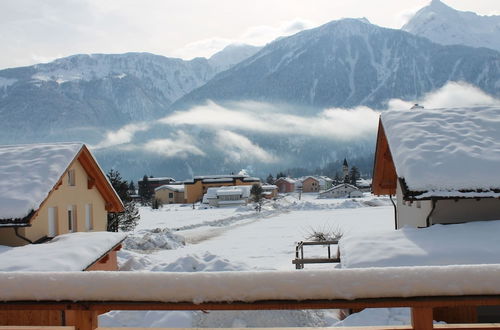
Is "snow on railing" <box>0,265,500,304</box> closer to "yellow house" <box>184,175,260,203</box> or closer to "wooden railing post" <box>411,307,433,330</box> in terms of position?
"wooden railing post" <box>411,307,433,330</box>

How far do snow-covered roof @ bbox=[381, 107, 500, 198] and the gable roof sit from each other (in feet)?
35.8

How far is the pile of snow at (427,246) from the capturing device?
10.0 meters

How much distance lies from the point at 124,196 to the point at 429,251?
30739 millimetres

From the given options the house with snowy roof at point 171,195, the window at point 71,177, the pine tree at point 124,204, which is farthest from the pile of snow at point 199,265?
the house with snowy roof at point 171,195

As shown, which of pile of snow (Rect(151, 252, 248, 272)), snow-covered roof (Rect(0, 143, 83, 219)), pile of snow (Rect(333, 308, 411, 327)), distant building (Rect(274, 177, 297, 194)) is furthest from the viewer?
distant building (Rect(274, 177, 297, 194))

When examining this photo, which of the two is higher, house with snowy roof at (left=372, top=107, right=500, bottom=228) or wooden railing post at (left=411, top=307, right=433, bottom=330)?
house with snowy roof at (left=372, top=107, right=500, bottom=228)

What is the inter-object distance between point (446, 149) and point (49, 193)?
12.3 m

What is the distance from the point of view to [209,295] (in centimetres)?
241

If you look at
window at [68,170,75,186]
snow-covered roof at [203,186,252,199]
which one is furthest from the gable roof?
snow-covered roof at [203,186,252,199]

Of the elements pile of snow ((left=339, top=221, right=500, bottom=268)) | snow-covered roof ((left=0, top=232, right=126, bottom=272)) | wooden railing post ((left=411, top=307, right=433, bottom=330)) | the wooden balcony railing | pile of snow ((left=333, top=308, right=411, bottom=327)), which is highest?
the wooden balcony railing

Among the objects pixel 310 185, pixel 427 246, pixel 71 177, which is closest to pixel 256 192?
pixel 71 177

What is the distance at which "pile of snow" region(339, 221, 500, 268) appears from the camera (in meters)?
10.0

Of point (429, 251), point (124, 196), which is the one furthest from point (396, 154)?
point (124, 196)

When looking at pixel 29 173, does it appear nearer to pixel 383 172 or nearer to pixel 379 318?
pixel 379 318
